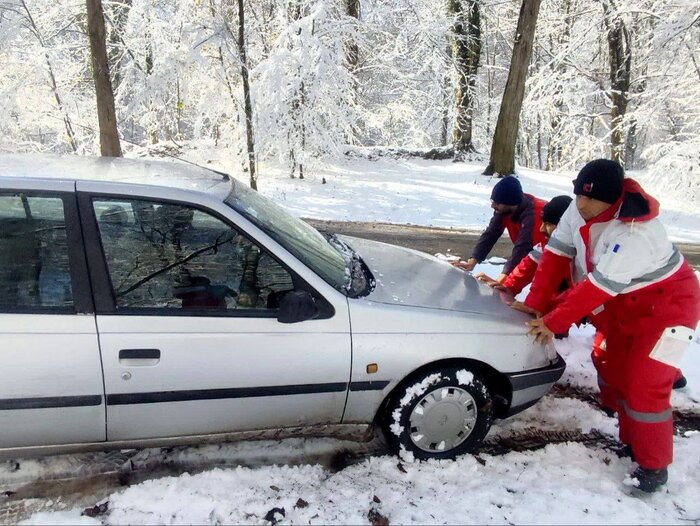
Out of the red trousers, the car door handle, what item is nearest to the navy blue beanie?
the red trousers

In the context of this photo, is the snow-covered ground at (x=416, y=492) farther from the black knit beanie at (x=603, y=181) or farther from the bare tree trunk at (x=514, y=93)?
the bare tree trunk at (x=514, y=93)

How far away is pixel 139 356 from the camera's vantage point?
237cm

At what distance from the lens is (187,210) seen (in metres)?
2.54

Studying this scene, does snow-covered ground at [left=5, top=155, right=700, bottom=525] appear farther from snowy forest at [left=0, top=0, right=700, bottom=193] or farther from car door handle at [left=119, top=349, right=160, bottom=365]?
snowy forest at [left=0, top=0, right=700, bottom=193]

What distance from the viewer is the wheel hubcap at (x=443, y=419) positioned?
2789mm

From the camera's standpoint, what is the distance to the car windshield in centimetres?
268

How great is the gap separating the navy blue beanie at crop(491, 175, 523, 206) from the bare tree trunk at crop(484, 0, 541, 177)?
9163mm

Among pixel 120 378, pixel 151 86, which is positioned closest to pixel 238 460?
pixel 120 378

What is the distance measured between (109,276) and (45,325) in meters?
0.34

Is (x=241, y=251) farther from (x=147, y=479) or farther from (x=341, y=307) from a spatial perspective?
(x=147, y=479)

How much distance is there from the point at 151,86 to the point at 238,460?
13.0 meters

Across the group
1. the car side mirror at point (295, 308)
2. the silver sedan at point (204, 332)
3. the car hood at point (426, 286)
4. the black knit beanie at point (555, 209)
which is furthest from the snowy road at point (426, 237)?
the car side mirror at point (295, 308)

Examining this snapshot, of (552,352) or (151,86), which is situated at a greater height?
(151,86)

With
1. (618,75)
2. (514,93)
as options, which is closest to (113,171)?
(514,93)
